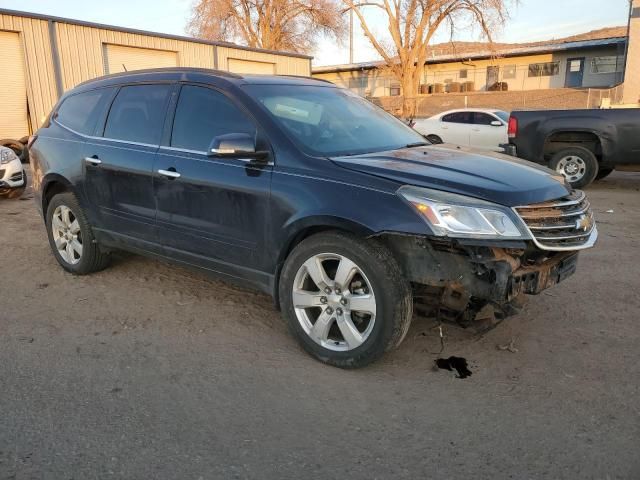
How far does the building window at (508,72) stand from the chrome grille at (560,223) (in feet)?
141

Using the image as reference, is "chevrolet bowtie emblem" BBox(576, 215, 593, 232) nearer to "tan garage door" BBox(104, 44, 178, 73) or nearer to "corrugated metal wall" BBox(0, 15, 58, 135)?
"corrugated metal wall" BBox(0, 15, 58, 135)

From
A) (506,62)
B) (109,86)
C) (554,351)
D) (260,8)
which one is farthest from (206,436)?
(506,62)

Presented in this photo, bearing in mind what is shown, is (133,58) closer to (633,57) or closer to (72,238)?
(72,238)

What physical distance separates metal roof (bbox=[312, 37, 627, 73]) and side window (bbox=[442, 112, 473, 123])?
2154cm

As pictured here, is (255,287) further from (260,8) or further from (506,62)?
(506,62)

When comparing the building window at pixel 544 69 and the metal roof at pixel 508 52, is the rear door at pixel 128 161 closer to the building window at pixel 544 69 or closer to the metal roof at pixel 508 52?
the metal roof at pixel 508 52

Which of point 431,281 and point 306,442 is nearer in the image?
point 306,442

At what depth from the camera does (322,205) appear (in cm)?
330

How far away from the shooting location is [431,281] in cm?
312

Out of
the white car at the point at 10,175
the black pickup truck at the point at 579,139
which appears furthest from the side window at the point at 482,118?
the white car at the point at 10,175

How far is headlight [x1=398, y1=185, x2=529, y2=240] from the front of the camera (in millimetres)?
2969

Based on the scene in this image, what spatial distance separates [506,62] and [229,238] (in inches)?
→ 1717

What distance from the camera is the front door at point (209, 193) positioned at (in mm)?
3682

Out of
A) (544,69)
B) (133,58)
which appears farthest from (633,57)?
(133,58)
